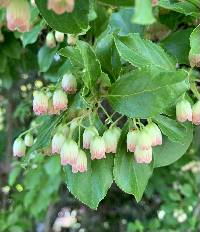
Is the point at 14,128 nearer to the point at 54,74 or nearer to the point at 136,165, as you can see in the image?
the point at 54,74

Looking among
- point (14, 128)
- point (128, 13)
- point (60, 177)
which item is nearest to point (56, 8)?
point (128, 13)

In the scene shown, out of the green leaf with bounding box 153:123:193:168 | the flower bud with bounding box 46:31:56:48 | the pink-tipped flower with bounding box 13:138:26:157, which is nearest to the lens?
the green leaf with bounding box 153:123:193:168

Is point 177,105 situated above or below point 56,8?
below

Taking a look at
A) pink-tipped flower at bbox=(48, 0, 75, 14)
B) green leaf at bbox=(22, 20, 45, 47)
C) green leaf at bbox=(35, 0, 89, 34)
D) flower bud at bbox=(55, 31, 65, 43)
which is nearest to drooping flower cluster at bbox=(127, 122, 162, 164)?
green leaf at bbox=(35, 0, 89, 34)

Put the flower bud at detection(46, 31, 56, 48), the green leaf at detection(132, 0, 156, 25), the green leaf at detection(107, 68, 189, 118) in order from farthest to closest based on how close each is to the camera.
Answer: the flower bud at detection(46, 31, 56, 48) → the green leaf at detection(107, 68, 189, 118) → the green leaf at detection(132, 0, 156, 25)

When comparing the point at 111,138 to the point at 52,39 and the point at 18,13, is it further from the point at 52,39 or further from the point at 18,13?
the point at 52,39

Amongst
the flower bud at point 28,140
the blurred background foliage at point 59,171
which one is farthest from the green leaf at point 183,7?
the flower bud at point 28,140

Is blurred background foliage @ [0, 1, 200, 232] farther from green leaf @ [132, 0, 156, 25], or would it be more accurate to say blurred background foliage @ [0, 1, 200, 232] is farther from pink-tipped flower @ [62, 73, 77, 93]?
green leaf @ [132, 0, 156, 25]

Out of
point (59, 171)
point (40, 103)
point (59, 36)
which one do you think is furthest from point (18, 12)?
point (59, 171)
